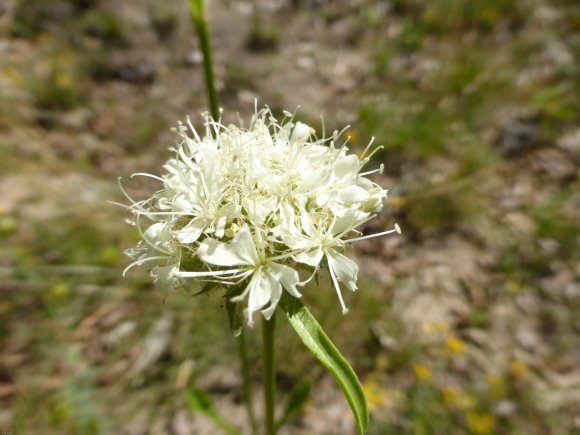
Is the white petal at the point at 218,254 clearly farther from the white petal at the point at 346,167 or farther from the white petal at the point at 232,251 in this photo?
the white petal at the point at 346,167

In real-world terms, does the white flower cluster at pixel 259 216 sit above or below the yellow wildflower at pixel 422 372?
above

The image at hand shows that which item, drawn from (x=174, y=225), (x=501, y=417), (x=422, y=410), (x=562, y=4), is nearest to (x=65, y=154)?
(x=174, y=225)

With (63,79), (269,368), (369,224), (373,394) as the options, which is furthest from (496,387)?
(63,79)

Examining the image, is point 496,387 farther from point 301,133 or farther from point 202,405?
point 301,133

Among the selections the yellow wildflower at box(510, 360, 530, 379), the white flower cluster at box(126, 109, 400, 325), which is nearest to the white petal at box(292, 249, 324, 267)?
the white flower cluster at box(126, 109, 400, 325)

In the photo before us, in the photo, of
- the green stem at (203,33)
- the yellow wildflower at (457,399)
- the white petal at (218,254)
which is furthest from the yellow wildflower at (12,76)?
the yellow wildflower at (457,399)
